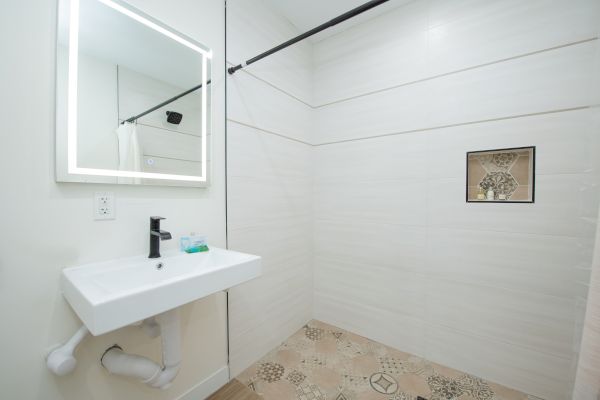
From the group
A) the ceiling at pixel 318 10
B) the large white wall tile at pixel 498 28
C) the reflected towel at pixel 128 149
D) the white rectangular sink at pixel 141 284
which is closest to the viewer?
the white rectangular sink at pixel 141 284

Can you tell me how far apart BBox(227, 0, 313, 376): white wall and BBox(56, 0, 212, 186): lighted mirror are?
0.78 ft

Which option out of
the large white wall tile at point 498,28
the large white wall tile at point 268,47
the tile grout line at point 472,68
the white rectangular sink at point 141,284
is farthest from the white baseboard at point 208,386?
the large white wall tile at point 498,28

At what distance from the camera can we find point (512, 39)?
1449 mm

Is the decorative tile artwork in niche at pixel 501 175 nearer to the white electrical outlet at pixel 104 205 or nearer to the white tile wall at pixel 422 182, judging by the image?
the white tile wall at pixel 422 182

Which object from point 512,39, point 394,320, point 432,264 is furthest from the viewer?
point 394,320

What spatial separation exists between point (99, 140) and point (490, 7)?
2278 mm

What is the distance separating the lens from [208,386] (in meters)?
1.46

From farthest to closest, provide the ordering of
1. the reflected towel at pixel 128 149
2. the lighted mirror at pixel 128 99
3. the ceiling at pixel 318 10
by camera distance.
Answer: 1. the ceiling at pixel 318 10
2. the reflected towel at pixel 128 149
3. the lighted mirror at pixel 128 99

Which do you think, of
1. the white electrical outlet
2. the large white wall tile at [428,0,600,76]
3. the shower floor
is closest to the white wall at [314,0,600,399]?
the large white wall tile at [428,0,600,76]

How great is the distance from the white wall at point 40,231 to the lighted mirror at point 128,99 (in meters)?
0.05

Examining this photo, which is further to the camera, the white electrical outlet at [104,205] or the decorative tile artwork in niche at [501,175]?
the decorative tile artwork in niche at [501,175]

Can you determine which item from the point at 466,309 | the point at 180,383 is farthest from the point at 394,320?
the point at 180,383

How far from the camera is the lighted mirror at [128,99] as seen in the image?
98 cm

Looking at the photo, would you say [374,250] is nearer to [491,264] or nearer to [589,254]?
[491,264]
